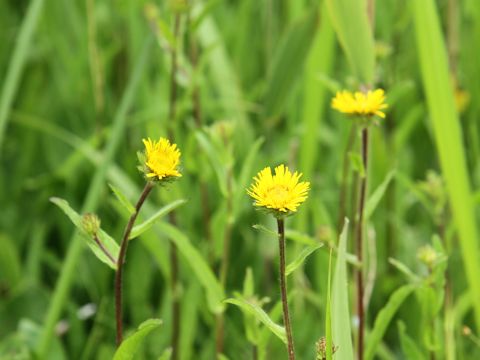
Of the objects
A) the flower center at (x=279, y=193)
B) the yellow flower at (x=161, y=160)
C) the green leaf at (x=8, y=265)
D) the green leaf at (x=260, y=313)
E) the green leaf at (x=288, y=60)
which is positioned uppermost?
the green leaf at (x=288, y=60)

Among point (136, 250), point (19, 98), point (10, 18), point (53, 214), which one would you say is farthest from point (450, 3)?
point (10, 18)

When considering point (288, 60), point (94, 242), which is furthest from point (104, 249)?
point (288, 60)

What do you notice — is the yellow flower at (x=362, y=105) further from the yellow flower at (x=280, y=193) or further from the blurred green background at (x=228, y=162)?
the yellow flower at (x=280, y=193)

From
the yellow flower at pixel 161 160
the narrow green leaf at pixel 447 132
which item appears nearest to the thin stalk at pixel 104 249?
the yellow flower at pixel 161 160

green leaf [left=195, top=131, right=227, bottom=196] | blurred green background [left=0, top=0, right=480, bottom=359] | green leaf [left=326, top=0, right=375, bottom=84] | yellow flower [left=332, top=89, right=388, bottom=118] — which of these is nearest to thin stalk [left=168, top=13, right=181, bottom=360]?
blurred green background [left=0, top=0, right=480, bottom=359]

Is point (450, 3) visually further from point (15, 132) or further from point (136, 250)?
point (15, 132)

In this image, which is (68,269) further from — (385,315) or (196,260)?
(385,315)

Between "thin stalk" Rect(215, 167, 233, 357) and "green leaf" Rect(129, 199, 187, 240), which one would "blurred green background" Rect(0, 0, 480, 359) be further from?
"green leaf" Rect(129, 199, 187, 240)
